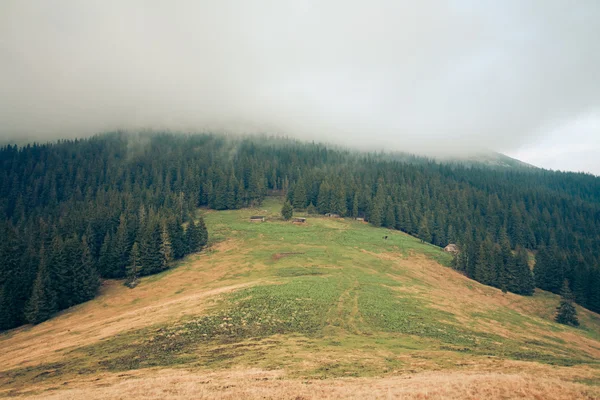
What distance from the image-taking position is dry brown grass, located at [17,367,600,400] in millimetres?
17688

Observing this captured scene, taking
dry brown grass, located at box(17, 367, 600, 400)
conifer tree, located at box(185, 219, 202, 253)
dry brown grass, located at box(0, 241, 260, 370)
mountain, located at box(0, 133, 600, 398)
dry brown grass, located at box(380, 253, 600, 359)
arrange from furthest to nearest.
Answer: conifer tree, located at box(185, 219, 202, 253) → dry brown grass, located at box(380, 253, 600, 359) → dry brown grass, located at box(0, 241, 260, 370) → mountain, located at box(0, 133, 600, 398) → dry brown grass, located at box(17, 367, 600, 400)

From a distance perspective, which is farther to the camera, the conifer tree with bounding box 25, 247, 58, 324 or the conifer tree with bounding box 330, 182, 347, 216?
the conifer tree with bounding box 330, 182, 347, 216

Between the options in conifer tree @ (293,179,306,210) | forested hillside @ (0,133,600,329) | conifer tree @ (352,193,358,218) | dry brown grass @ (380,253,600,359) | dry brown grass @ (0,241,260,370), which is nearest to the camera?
dry brown grass @ (0,241,260,370)

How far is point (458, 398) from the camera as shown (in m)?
17.1

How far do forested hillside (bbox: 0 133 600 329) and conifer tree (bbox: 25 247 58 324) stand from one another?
0.62 ft

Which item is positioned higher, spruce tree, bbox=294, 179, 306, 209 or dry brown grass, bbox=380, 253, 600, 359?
spruce tree, bbox=294, 179, 306, 209

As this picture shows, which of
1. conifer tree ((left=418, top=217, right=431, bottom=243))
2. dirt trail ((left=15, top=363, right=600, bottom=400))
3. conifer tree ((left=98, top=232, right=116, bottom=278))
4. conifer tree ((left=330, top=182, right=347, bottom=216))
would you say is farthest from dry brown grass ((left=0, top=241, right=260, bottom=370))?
conifer tree ((left=418, top=217, right=431, bottom=243))

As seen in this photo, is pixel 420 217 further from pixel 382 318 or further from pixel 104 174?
pixel 104 174

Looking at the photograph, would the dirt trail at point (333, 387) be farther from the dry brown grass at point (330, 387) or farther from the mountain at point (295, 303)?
the mountain at point (295, 303)

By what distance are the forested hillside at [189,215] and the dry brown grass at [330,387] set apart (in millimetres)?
45621

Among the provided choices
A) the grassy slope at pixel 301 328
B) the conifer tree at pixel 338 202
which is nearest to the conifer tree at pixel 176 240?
the grassy slope at pixel 301 328

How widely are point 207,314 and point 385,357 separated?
73.3 feet

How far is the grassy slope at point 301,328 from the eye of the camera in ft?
84.3

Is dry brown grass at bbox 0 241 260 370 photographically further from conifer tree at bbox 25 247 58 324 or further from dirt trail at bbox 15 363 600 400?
dirt trail at bbox 15 363 600 400
